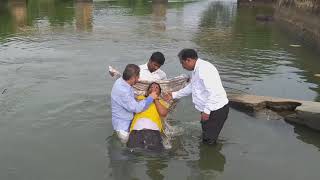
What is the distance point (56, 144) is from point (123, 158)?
1493mm

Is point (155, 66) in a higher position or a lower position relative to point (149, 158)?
higher

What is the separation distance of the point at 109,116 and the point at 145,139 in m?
2.92

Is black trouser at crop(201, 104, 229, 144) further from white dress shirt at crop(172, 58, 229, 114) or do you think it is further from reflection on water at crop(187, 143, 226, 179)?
reflection on water at crop(187, 143, 226, 179)

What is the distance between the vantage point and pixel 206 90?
7.10m

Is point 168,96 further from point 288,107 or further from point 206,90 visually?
point 288,107

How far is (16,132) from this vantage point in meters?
8.83

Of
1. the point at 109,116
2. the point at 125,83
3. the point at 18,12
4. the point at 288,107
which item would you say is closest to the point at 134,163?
the point at 125,83

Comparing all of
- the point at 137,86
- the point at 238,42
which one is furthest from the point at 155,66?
the point at 238,42

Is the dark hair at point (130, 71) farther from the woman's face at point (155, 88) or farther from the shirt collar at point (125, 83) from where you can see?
the woman's face at point (155, 88)

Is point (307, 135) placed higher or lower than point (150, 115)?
lower

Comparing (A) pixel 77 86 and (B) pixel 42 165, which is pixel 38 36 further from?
(B) pixel 42 165

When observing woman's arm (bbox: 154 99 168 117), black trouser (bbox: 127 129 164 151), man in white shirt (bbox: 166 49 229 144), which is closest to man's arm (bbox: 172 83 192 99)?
man in white shirt (bbox: 166 49 229 144)

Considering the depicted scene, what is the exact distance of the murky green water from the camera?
290 inches

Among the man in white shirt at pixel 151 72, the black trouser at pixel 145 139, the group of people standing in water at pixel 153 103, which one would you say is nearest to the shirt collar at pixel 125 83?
the group of people standing in water at pixel 153 103
